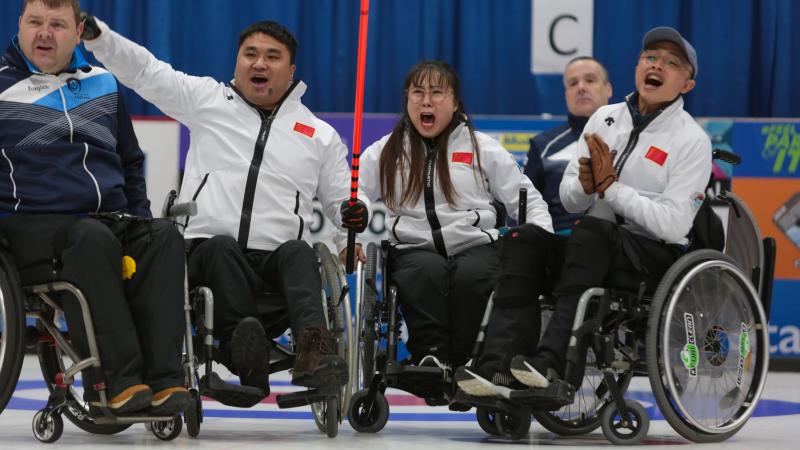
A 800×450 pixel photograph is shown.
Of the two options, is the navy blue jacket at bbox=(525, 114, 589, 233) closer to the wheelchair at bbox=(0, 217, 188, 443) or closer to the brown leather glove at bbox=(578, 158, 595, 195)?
the brown leather glove at bbox=(578, 158, 595, 195)

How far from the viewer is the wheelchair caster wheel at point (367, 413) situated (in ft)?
12.8

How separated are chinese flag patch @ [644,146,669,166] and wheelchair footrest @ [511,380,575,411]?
2.53 feet

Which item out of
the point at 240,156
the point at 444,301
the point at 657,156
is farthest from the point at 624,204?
the point at 240,156

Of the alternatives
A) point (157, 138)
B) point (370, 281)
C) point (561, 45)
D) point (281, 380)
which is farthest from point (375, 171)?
point (561, 45)

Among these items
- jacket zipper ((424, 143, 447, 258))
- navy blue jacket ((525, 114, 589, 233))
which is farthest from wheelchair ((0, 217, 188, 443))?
navy blue jacket ((525, 114, 589, 233))

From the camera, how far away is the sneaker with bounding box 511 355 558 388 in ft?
11.2

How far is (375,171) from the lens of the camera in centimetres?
425

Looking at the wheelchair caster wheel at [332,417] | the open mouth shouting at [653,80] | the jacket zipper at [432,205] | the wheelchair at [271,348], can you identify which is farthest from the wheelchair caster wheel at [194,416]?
the open mouth shouting at [653,80]

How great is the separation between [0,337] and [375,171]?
143 centimetres

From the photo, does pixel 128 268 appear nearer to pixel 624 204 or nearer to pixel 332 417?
pixel 332 417

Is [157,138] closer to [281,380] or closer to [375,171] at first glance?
[281,380]

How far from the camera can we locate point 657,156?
3777mm

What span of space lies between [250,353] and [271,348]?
171 mm

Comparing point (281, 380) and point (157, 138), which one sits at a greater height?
point (157, 138)
